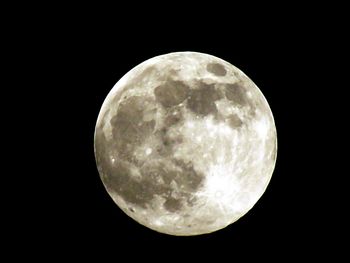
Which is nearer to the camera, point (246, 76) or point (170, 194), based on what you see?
point (170, 194)

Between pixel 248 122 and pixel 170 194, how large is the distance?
1034 millimetres

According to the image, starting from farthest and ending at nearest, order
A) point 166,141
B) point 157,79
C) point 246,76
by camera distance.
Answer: point 246,76, point 157,79, point 166,141

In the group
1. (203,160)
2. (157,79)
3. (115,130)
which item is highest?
(157,79)

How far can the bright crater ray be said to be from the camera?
4062 mm

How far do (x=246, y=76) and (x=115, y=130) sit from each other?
1.54 metres

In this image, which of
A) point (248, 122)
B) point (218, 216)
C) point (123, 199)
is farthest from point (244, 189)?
point (123, 199)

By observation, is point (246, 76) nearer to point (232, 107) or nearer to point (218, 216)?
point (232, 107)

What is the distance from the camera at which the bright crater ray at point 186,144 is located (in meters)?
4.06

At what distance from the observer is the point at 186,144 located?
4031mm

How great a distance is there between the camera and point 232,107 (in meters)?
4.21

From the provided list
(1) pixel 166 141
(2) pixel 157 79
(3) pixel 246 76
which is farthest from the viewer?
(3) pixel 246 76

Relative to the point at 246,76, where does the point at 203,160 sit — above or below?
below

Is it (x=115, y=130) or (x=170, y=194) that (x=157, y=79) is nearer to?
(x=115, y=130)

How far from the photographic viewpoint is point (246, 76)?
4.73 meters
